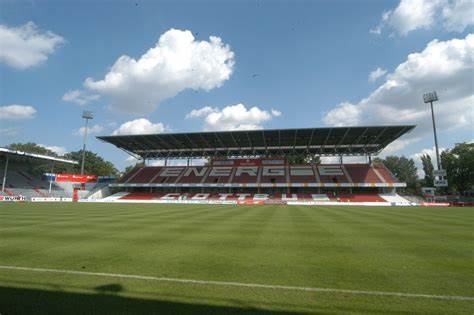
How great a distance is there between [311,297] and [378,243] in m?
5.91

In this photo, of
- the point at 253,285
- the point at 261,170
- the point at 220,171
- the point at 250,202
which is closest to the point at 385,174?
the point at 261,170

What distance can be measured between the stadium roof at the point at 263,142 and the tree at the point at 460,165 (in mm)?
21096

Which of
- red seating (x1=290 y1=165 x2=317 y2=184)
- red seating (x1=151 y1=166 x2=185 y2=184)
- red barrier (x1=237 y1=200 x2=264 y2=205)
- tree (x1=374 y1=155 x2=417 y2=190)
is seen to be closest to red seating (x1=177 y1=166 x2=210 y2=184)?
red seating (x1=151 y1=166 x2=185 y2=184)

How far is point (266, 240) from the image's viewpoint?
982 cm

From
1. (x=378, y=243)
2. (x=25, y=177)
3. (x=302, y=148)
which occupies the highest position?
(x=302, y=148)

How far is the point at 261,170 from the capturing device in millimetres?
60844

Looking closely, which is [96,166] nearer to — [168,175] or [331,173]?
[168,175]

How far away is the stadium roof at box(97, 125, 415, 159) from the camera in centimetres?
4853

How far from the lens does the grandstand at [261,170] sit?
165 feet

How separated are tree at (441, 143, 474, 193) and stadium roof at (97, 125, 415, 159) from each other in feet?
69.2

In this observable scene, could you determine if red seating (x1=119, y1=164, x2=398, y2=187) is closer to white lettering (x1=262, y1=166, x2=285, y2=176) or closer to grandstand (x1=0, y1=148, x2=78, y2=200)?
white lettering (x1=262, y1=166, x2=285, y2=176)

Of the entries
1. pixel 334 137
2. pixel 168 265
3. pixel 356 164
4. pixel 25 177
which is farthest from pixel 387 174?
pixel 25 177

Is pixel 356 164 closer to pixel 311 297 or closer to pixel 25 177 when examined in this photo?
pixel 311 297

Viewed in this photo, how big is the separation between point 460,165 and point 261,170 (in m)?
43.2
